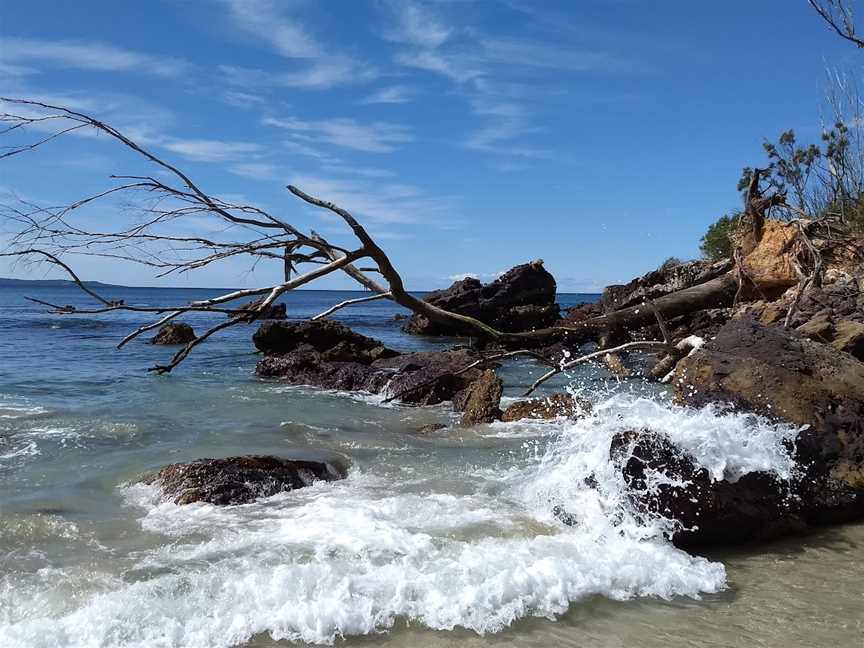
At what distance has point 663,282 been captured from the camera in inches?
731

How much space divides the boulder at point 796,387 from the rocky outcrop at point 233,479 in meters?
3.65

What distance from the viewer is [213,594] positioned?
4004 millimetres

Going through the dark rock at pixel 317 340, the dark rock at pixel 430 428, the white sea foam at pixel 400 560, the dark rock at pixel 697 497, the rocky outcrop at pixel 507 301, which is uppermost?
the rocky outcrop at pixel 507 301

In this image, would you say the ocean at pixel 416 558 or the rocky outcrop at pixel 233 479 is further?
the rocky outcrop at pixel 233 479

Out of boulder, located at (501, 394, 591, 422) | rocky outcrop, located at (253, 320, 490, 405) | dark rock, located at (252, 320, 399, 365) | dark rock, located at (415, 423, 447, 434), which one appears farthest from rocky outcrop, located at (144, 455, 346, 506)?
dark rock, located at (252, 320, 399, 365)

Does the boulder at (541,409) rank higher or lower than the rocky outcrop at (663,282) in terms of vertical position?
lower

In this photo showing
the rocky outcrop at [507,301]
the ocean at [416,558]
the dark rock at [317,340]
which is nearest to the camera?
the ocean at [416,558]

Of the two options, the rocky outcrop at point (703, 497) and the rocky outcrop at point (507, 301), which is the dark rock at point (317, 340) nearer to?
the rocky outcrop at point (507, 301)

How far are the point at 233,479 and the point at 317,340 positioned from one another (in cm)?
1216

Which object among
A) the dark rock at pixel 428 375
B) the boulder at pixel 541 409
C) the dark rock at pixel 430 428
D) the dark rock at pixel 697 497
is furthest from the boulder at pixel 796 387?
the dark rock at pixel 428 375

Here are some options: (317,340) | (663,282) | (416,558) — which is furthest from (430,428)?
(663,282)

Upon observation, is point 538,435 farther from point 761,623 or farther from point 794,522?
point 761,623

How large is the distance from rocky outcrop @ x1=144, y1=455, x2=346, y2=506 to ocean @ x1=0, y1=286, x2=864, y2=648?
16 centimetres

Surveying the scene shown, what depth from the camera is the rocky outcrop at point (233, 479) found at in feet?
19.6
